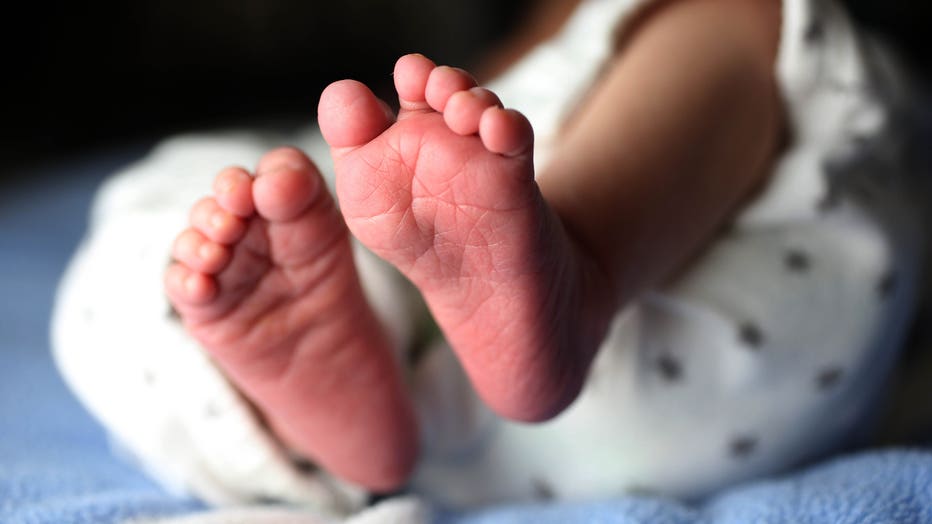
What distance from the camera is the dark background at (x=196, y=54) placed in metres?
1.16

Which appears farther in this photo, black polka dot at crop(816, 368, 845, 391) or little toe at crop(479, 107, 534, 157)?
black polka dot at crop(816, 368, 845, 391)

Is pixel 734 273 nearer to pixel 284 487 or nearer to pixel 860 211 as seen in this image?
pixel 860 211

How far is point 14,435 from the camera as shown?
0.65 meters

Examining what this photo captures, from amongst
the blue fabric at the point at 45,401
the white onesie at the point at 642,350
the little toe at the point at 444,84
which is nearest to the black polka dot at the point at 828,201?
the white onesie at the point at 642,350

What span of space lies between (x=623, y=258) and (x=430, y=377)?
16cm

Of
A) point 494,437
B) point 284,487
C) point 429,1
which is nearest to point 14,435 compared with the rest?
point 284,487

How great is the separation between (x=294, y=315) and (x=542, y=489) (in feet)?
0.69

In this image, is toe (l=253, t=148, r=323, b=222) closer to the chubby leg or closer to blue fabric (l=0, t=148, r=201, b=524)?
the chubby leg

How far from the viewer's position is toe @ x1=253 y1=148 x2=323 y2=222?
0.42 metres

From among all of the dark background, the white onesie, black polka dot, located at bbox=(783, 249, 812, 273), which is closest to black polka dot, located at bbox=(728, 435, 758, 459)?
the white onesie

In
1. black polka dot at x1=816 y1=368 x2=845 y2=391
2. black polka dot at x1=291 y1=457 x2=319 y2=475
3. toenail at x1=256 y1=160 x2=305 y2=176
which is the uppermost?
toenail at x1=256 y1=160 x2=305 y2=176

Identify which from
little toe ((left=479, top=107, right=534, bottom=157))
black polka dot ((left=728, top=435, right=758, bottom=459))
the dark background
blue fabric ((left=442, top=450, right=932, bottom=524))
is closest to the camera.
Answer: little toe ((left=479, top=107, right=534, bottom=157))

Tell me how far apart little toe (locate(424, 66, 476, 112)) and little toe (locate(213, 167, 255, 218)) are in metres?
0.12

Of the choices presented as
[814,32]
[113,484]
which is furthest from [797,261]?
[113,484]
